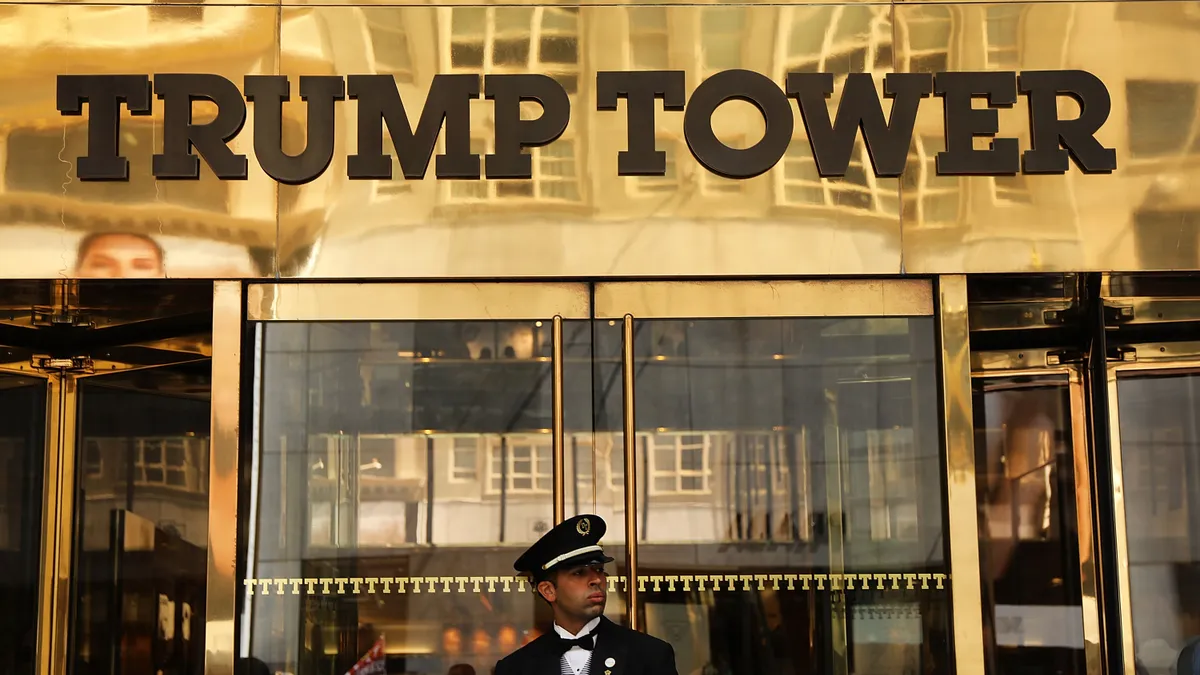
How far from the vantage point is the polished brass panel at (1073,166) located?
6.47m

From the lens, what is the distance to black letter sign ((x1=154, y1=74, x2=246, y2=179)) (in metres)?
6.41

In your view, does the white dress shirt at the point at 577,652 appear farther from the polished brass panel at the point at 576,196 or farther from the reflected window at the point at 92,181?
the reflected window at the point at 92,181

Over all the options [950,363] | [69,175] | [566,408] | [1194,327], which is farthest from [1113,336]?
[69,175]

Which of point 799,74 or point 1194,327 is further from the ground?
point 799,74

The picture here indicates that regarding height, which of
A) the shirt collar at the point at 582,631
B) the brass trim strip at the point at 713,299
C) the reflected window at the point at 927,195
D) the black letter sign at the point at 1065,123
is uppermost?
the black letter sign at the point at 1065,123

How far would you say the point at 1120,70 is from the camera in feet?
21.6

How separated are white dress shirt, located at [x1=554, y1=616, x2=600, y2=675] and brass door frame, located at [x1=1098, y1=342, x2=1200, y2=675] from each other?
297cm

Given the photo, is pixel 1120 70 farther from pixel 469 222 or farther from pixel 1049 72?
pixel 469 222

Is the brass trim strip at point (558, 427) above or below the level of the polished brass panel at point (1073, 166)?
below

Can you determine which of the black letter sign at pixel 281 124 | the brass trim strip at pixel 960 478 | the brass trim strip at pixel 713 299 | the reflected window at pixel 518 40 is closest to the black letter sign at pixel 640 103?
the reflected window at pixel 518 40

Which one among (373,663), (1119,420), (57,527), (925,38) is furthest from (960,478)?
(57,527)

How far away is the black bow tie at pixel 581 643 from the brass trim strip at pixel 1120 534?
2.97 meters

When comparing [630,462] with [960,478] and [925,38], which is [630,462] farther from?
[925,38]

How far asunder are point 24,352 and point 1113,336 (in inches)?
200
